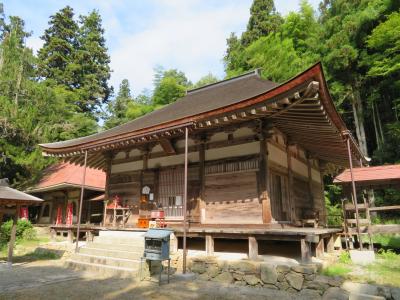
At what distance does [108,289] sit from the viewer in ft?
18.1

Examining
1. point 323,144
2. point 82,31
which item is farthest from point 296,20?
point 82,31

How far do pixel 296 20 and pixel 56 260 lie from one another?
2563cm

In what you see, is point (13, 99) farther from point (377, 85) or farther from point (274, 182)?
point (377, 85)

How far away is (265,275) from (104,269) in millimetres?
3798

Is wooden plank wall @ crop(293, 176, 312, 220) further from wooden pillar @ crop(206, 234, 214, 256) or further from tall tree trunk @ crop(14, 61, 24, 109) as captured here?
tall tree trunk @ crop(14, 61, 24, 109)

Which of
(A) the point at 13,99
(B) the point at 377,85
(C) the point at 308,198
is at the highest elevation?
(B) the point at 377,85

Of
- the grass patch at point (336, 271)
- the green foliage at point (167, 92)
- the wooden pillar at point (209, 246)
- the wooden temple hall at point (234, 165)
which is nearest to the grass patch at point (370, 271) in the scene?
the grass patch at point (336, 271)

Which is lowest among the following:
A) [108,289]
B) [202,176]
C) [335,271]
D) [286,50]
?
[108,289]

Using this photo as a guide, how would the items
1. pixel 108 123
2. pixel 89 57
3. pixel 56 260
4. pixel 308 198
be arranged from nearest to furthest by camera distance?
pixel 56 260
pixel 308 198
pixel 108 123
pixel 89 57

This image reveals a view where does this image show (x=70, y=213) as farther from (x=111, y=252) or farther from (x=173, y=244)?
(x=173, y=244)

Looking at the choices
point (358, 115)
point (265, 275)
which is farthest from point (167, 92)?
point (265, 275)

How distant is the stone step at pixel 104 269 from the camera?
651 centimetres

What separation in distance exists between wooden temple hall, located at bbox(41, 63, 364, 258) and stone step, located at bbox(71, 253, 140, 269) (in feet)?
4.74

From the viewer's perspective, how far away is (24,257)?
9.98 metres
